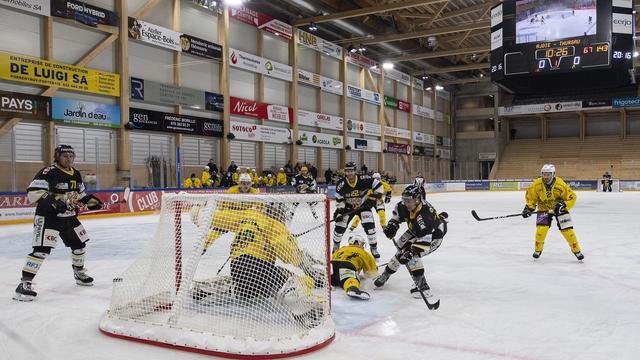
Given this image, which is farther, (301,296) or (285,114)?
(285,114)

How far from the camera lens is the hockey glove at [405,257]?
4.75 meters

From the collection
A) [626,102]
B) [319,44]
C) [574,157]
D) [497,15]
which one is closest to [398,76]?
[319,44]

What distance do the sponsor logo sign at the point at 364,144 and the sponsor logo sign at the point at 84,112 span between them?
47.4 feet

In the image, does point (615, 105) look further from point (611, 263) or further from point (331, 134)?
point (611, 263)

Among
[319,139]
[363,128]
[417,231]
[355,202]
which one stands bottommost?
[417,231]

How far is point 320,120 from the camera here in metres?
25.8

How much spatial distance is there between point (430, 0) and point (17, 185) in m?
15.8

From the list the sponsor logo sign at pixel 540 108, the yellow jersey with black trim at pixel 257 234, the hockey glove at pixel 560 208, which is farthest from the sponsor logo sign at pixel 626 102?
the yellow jersey with black trim at pixel 257 234

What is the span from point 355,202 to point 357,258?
185 cm

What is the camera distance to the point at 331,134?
87.8 ft

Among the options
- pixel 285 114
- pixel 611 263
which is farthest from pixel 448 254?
pixel 285 114

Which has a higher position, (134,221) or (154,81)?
(154,81)

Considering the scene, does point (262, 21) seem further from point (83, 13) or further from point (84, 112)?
point (84, 112)

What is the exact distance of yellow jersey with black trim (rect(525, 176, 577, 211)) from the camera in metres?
6.96
